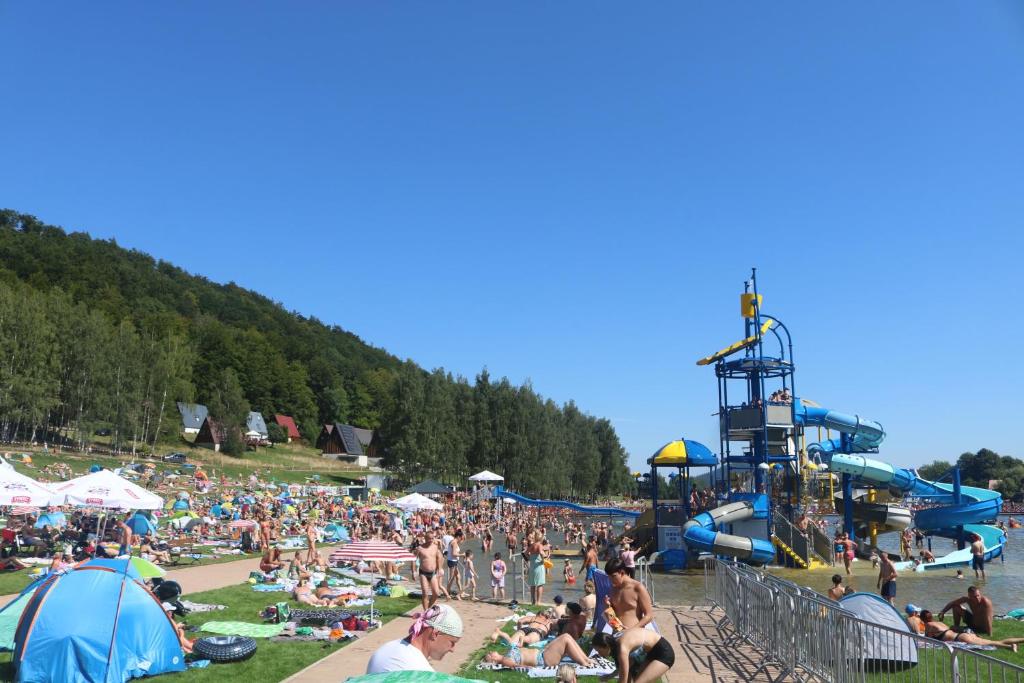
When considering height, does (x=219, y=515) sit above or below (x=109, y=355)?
below

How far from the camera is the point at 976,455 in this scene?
5330 inches

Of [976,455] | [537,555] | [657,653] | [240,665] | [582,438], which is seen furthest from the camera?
[976,455]

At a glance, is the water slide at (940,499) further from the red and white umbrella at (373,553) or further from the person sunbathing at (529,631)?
the red and white umbrella at (373,553)

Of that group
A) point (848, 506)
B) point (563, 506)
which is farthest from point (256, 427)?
point (848, 506)

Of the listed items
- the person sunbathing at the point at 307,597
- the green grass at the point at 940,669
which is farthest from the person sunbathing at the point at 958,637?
the person sunbathing at the point at 307,597

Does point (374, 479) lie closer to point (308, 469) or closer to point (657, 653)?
point (308, 469)

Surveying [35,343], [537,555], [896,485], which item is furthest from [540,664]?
[35,343]

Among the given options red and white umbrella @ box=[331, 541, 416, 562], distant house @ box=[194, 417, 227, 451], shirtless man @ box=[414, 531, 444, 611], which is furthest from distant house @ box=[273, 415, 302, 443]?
red and white umbrella @ box=[331, 541, 416, 562]

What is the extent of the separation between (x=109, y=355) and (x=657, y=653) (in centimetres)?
5435

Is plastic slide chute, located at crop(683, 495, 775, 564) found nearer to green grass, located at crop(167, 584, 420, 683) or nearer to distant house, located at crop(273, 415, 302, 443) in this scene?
green grass, located at crop(167, 584, 420, 683)

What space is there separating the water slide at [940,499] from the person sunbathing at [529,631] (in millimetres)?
21351

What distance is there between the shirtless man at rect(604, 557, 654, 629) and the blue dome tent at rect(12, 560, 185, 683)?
559 cm

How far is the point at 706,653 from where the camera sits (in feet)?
37.6

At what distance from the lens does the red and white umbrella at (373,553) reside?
1264cm
